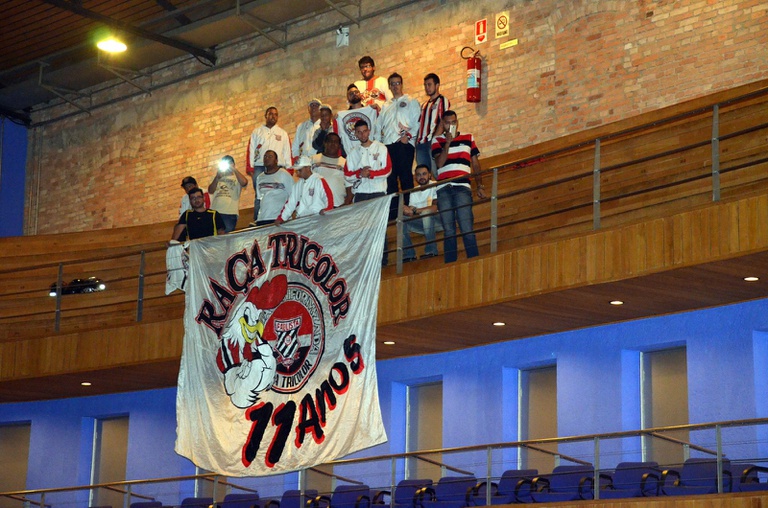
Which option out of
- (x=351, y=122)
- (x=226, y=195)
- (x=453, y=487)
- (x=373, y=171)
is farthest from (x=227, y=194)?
(x=453, y=487)

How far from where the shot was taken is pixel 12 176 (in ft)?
72.2

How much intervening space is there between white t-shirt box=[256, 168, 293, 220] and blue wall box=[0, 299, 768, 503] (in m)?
2.65

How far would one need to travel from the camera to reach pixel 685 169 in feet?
40.4

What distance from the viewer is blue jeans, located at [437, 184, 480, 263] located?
1213 cm

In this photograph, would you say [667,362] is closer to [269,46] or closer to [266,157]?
[266,157]

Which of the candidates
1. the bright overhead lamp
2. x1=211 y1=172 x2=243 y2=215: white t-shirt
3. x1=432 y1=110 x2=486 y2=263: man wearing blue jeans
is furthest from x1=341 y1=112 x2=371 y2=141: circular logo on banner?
the bright overhead lamp

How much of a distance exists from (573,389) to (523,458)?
1723mm

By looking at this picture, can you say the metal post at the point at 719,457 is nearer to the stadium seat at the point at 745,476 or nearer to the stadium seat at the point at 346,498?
the stadium seat at the point at 745,476

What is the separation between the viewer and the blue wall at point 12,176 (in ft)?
71.6

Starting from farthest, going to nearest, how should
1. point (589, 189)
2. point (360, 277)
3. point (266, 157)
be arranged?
point (266, 157)
point (589, 189)
point (360, 277)

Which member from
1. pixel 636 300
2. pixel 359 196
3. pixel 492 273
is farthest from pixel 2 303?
pixel 636 300

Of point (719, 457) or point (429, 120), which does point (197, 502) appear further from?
point (719, 457)

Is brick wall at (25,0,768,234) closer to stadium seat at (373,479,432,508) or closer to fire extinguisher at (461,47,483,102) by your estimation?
fire extinguisher at (461,47,483,102)

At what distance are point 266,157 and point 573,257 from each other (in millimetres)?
4348
